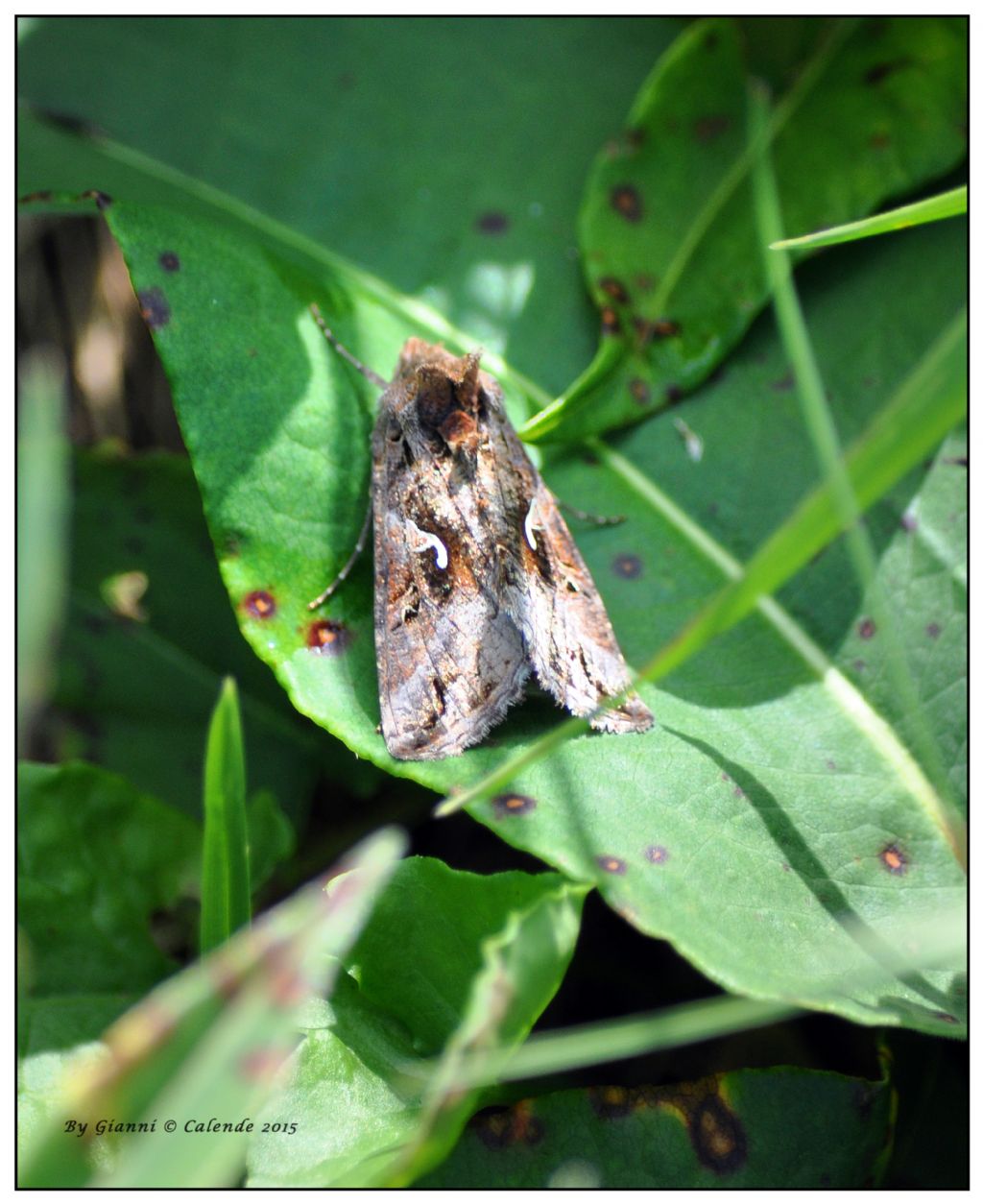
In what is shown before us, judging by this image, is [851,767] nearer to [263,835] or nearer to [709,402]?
[709,402]

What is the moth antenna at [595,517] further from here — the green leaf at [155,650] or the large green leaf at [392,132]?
the green leaf at [155,650]

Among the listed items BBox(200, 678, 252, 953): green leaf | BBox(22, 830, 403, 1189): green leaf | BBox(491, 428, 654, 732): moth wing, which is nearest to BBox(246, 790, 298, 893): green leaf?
BBox(200, 678, 252, 953): green leaf

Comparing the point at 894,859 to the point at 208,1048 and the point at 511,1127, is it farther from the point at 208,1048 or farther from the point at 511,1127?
the point at 208,1048

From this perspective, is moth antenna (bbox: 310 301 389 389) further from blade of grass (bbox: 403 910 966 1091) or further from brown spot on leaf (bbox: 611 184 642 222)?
blade of grass (bbox: 403 910 966 1091)

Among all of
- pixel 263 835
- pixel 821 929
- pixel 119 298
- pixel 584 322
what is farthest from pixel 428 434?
pixel 119 298

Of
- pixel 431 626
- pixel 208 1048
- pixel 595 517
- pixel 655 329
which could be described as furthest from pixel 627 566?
pixel 208 1048
